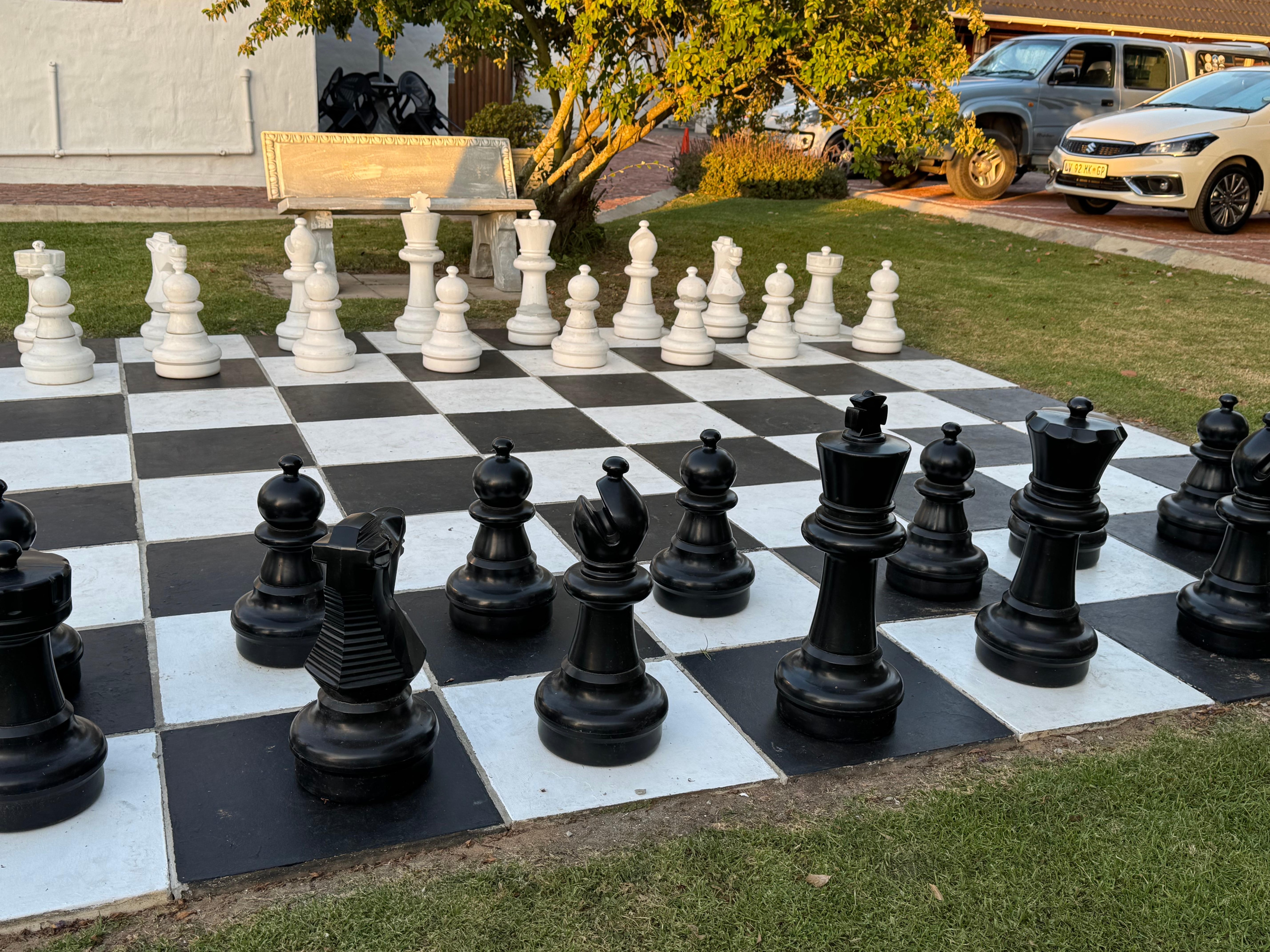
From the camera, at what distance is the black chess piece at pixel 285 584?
7.21 ft

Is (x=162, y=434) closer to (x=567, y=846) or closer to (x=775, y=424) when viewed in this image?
(x=775, y=424)

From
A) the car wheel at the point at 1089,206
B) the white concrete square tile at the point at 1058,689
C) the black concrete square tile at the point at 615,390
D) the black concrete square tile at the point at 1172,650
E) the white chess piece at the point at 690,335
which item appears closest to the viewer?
the white concrete square tile at the point at 1058,689

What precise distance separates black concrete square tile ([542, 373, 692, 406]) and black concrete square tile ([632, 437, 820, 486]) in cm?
49

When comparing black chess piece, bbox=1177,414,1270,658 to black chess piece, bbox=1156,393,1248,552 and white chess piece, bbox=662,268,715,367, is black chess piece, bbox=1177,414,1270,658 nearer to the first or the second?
black chess piece, bbox=1156,393,1248,552

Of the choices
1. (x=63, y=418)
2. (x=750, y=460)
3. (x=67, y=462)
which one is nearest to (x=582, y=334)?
(x=750, y=460)

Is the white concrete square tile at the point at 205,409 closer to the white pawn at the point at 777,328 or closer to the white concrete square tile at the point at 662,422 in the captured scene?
the white concrete square tile at the point at 662,422

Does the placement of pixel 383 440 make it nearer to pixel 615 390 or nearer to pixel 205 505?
pixel 205 505

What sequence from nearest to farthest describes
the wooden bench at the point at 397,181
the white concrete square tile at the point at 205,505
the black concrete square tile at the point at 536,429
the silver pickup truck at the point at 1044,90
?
the white concrete square tile at the point at 205,505 < the black concrete square tile at the point at 536,429 < the wooden bench at the point at 397,181 < the silver pickup truck at the point at 1044,90

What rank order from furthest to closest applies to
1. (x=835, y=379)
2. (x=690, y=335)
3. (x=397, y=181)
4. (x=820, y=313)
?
1. (x=397, y=181)
2. (x=820, y=313)
3. (x=690, y=335)
4. (x=835, y=379)

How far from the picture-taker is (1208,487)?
119 inches

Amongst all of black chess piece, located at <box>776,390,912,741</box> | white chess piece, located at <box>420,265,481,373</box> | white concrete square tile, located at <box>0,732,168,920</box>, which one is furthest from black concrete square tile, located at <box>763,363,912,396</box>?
white concrete square tile, located at <box>0,732,168,920</box>

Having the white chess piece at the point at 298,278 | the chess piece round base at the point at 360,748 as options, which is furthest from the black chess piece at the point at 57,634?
the white chess piece at the point at 298,278

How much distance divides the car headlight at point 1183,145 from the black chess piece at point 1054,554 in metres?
7.52

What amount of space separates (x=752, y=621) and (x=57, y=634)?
1.39 metres
